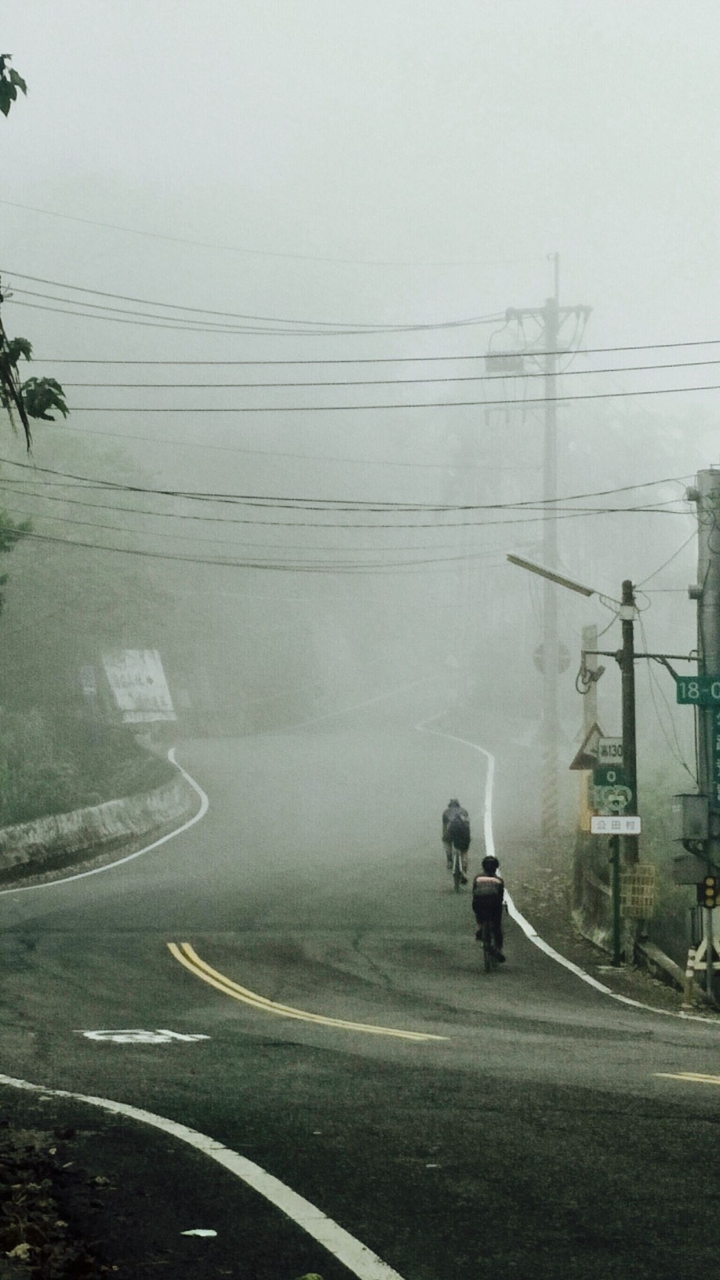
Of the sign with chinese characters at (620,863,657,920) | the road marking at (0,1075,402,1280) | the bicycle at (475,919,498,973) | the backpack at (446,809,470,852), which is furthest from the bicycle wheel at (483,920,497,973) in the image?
the road marking at (0,1075,402,1280)

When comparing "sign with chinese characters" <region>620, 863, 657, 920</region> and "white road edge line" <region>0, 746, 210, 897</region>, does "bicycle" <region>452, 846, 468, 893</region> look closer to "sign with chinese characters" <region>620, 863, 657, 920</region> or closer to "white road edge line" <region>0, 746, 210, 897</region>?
"sign with chinese characters" <region>620, 863, 657, 920</region>

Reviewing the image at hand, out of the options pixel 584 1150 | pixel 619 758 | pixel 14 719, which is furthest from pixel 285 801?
pixel 584 1150

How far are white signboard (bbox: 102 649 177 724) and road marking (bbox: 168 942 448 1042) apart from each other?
148ft

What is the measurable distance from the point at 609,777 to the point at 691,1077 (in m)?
14.6

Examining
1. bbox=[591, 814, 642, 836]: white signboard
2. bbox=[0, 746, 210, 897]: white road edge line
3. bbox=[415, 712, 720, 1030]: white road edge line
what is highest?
bbox=[591, 814, 642, 836]: white signboard

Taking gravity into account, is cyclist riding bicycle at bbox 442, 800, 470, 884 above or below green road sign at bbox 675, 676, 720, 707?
below

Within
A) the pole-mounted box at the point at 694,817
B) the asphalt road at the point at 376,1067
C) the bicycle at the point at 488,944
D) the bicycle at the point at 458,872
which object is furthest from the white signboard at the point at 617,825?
the bicycle at the point at 458,872

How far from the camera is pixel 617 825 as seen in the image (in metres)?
24.8

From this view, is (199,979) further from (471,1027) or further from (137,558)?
(137,558)

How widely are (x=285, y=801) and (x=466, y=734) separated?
2693 centimetres

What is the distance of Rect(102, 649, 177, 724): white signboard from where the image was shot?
2638 inches

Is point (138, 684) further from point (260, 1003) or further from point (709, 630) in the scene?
point (260, 1003)

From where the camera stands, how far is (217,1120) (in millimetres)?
9352

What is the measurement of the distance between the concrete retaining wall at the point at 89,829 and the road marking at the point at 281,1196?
2207 cm
